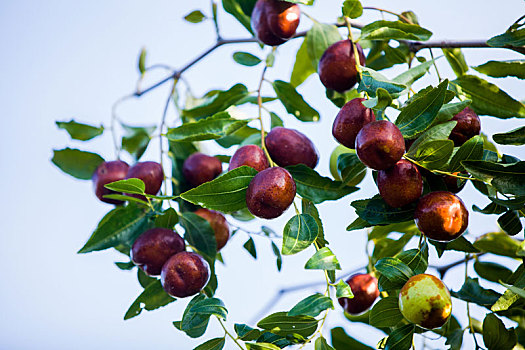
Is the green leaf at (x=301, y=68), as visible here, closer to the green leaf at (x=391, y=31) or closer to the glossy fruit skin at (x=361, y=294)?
the green leaf at (x=391, y=31)

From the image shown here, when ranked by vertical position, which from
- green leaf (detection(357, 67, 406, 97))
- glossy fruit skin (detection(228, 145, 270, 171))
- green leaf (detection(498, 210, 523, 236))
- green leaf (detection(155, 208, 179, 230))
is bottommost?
green leaf (detection(498, 210, 523, 236))

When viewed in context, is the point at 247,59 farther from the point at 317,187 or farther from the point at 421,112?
the point at 421,112

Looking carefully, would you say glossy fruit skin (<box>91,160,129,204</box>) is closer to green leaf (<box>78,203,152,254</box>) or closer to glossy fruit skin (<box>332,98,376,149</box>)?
green leaf (<box>78,203,152,254</box>)

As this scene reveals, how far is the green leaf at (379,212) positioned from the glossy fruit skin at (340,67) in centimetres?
26

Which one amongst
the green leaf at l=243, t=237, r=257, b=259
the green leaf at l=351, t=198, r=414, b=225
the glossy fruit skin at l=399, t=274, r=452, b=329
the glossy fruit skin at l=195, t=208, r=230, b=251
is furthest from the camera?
the green leaf at l=243, t=237, r=257, b=259

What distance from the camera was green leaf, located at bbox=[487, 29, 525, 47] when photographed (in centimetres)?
93

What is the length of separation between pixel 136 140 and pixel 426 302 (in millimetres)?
855

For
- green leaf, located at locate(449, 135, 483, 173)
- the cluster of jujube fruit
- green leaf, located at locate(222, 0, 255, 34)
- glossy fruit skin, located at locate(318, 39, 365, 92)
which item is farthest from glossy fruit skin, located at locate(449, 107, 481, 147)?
green leaf, located at locate(222, 0, 255, 34)

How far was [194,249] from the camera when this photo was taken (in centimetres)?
113

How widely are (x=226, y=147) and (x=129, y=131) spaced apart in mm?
248

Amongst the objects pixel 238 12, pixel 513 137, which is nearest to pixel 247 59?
pixel 238 12

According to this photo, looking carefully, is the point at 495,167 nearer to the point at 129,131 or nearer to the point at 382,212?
the point at 382,212

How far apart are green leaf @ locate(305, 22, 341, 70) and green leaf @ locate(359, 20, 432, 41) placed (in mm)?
175

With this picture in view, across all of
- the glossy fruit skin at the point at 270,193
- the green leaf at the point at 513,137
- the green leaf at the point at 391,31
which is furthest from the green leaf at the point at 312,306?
the green leaf at the point at 391,31
